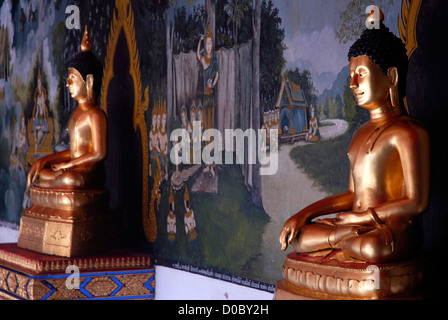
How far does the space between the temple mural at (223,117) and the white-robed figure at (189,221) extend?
0.01m

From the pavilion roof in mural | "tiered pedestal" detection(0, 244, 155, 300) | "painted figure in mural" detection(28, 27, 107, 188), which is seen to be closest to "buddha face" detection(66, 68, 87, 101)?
"painted figure in mural" detection(28, 27, 107, 188)

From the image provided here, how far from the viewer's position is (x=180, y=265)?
4.61 m

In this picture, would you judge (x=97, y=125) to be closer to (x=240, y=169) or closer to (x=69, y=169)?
(x=69, y=169)

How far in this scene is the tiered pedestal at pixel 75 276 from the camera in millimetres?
4387

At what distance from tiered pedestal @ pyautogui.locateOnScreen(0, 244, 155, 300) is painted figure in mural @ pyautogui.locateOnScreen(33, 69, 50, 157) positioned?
2364mm

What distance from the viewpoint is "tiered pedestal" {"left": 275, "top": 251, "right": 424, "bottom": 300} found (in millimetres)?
2320

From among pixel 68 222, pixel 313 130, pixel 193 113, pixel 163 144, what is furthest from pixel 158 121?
pixel 313 130

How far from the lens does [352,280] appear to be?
2.34 metres

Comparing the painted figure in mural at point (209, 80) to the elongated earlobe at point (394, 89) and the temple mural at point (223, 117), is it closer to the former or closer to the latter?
the temple mural at point (223, 117)

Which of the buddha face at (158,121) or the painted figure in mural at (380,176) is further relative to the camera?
the buddha face at (158,121)

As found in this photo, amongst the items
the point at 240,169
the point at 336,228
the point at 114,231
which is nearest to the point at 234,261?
the point at 240,169

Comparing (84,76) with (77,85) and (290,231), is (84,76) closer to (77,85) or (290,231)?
(77,85)

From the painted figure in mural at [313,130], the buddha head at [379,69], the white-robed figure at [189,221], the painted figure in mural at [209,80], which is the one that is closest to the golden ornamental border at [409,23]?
the buddha head at [379,69]

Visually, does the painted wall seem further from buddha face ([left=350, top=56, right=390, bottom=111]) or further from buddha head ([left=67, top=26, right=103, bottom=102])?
buddha head ([left=67, top=26, right=103, bottom=102])
